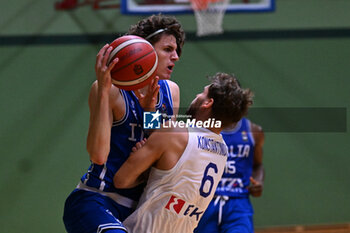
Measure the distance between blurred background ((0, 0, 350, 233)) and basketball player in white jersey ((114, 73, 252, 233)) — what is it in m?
3.48

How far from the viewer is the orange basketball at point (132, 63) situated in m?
2.70

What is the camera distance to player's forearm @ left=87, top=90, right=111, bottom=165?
2.59 m

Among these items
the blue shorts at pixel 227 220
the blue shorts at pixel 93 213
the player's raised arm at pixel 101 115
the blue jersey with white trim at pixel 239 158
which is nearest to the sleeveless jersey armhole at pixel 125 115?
the player's raised arm at pixel 101 115

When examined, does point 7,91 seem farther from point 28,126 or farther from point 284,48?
point 284,48

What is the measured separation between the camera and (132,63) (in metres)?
2.72

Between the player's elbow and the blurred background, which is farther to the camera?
the blurred background

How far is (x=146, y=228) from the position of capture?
9.23ft

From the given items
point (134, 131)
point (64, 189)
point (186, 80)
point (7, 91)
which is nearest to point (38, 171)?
point (64, 189)

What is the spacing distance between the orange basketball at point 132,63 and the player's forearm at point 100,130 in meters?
0.17

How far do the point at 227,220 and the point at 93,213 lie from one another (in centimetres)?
189

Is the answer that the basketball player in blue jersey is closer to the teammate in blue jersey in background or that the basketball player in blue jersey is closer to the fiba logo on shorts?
the fiba logo on shorts

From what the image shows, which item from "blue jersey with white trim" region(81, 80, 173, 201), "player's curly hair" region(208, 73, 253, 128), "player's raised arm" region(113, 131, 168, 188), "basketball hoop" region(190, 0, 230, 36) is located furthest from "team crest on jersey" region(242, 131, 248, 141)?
"player's raised arm" region(113, 131, 168, 188)

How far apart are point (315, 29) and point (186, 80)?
1903mm

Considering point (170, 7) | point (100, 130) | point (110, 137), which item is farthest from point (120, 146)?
point (170, 7)
